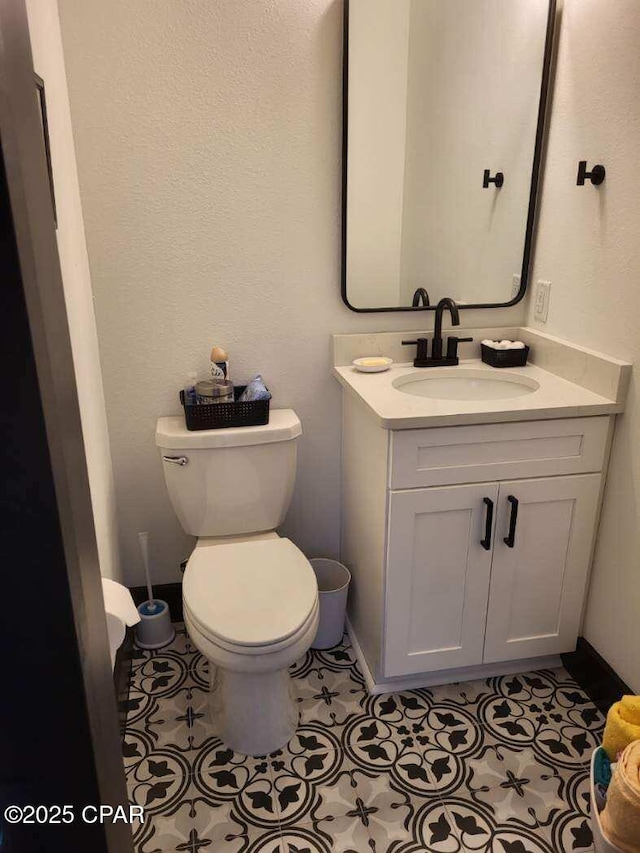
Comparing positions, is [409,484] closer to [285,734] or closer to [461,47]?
[285,734]

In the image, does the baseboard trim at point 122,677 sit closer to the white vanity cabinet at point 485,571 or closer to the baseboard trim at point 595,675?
the white vanity cabinet at point 485,571

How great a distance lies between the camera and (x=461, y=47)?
74.5 inches

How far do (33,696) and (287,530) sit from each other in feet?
5.88

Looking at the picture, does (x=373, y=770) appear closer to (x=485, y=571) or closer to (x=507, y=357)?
(x=485, y=571)

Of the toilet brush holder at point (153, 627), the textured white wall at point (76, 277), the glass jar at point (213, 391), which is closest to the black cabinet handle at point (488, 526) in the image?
the glass jar at point (213, 391)

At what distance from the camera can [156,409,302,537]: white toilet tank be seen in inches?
73.1

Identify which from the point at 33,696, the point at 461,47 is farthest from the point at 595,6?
the point at 33,696

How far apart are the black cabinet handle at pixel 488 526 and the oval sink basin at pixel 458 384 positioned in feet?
1.37

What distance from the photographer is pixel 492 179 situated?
6.54ft

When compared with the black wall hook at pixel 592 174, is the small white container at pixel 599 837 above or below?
below

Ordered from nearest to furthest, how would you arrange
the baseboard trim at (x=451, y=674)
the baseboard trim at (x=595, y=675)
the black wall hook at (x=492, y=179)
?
the baseboard trim at (x=595, y=675) < the baseboard trim at (x=451, y=674) < the black wall hook at (x=492, y=179)

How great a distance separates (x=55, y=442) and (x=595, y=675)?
1.87 m

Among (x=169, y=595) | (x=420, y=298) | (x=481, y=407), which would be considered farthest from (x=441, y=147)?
(x=169, y=595)

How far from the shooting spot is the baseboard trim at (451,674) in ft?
6.18
